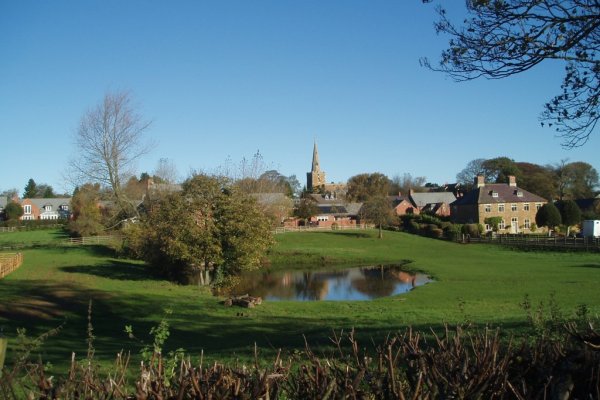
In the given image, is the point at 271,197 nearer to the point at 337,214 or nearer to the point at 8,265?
the point at 337,214

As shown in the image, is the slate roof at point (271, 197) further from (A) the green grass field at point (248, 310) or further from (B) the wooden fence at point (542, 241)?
(B) the wooden fence at point (542, 241)

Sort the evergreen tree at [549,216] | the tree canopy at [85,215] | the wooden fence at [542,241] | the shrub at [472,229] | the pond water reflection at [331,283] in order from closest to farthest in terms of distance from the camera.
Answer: the pond water reflection at [331,283] < the wooden fence at [542,241] < the tree canopy at [85,215] < the evergreen tree at [549,216] < the shrub at [472,229]

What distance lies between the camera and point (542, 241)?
61188 mm

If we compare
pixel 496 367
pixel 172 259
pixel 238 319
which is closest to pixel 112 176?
pixel 172 259

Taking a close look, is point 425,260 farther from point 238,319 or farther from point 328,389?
point 328,389

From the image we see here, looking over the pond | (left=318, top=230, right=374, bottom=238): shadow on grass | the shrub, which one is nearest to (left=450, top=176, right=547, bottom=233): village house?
the shrub

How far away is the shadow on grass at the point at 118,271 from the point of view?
1553 inches

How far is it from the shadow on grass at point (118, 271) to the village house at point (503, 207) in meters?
52.9

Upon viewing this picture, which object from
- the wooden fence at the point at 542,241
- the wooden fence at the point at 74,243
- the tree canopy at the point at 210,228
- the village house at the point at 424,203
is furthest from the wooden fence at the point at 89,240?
the village house at the point at 424,203

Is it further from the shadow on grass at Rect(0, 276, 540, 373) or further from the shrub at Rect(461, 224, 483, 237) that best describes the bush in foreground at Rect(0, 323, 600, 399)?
the shrub at Rect(461, 224, 483, 237)

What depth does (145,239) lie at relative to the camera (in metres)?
39.2

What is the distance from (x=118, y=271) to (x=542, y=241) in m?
45.7

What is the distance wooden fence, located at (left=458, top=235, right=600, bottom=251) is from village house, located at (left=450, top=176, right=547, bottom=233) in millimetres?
11039

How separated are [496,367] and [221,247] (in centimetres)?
3300
